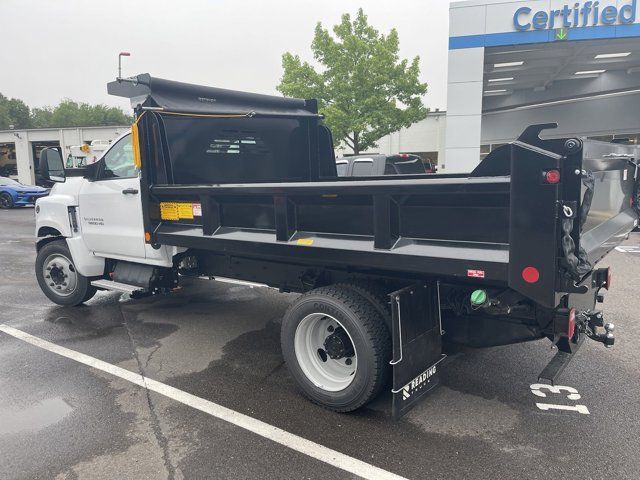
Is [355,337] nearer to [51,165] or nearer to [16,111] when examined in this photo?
[51,165]

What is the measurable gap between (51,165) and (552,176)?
513cm

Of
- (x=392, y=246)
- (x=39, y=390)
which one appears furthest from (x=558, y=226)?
(x=39, y=390)

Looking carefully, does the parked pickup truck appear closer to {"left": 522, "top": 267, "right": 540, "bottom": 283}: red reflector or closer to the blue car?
{"left": 522, "top": 267, "right": 540, "bottom": 283}: red reflector

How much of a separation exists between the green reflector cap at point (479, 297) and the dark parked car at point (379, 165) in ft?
23.2

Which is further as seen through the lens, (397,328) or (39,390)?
(39,390)

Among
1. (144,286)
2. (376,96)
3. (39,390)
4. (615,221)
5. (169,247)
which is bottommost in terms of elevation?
(39,390)

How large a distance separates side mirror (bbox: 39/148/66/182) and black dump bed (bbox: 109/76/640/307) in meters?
1.28

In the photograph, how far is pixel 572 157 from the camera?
7.98 ft

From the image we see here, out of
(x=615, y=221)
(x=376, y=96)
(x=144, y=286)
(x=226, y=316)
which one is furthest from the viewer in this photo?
(x=376, y=96)

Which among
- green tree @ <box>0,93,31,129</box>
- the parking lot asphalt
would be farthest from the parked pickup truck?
green tree @ <box>0,93,31,129</box>

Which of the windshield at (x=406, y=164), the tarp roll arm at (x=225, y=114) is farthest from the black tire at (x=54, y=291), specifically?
the windshield at (x=406, y=164)

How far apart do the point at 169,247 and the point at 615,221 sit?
3860 millimetres

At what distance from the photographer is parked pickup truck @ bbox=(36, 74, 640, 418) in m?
2.60

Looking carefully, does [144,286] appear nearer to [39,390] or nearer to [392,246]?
[39,390]
